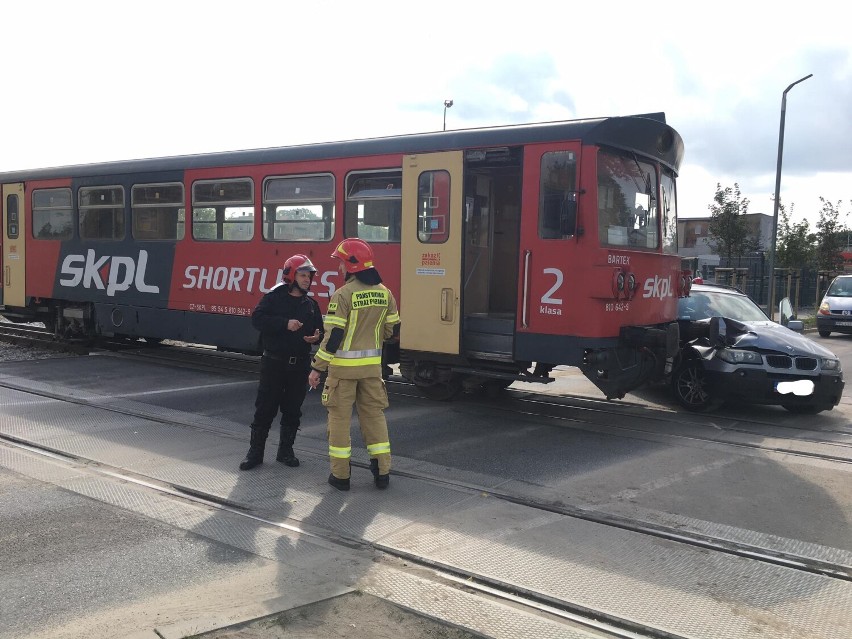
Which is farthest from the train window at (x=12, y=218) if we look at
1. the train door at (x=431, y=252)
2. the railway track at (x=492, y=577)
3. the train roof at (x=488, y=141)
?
the railway track at (x=492, y=577)

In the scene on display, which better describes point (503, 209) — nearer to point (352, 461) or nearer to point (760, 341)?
point (760, 341)

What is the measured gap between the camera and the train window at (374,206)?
369 inches

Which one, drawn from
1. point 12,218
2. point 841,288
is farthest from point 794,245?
point 12,218

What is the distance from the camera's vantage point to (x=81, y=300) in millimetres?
13453

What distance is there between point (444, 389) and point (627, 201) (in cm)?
322

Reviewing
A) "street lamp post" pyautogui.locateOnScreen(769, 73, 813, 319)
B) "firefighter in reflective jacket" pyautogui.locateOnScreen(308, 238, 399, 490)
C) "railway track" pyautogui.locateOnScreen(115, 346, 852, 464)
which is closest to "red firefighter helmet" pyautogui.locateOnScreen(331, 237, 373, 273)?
"firefighter in reflective jacket" pyautogui.locateOnScreen(308, 238, 399, 490)

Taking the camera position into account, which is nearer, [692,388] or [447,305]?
[447,305]

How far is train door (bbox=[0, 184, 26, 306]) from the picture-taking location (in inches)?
571

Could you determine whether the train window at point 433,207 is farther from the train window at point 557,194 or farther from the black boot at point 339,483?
the black boot at point 339,483

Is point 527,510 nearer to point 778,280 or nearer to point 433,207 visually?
point 433,207

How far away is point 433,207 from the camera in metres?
8.96

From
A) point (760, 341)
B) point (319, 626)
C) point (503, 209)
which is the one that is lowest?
point (319, 626)

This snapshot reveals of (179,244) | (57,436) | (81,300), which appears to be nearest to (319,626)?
(57,436)

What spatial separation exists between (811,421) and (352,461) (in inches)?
225
